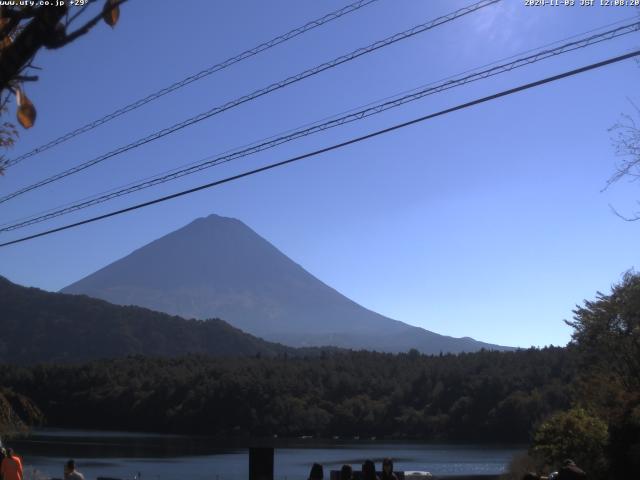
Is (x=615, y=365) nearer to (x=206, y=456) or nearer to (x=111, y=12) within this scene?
(x=111, y=12)

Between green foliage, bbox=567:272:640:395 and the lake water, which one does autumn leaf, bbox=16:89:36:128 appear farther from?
the lake water

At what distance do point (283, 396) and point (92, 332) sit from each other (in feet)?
241

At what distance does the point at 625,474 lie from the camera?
18000 millimetres

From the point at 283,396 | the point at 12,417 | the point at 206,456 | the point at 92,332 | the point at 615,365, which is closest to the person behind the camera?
the point at 12,417

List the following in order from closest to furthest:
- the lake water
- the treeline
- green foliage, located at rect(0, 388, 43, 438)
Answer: green foliage, located at rect(0, 388, 43, 438), the lake water, the treeline

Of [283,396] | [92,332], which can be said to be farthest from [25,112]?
[92,332]

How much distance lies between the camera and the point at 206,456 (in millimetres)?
67062

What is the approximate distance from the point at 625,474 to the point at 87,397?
89273 millimetres

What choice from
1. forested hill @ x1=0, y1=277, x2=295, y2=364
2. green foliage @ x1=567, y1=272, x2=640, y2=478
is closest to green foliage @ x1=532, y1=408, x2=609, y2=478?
green foliage @ x1=567, y1=272, x2=640, y2=478

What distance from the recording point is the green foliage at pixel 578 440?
1858cm

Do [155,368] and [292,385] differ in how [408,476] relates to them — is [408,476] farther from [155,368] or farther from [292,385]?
[155,368]

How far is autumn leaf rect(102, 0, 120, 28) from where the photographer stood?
2871 mm

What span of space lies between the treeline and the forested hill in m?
52.0

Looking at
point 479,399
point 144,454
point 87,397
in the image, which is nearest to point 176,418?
point 87,397
